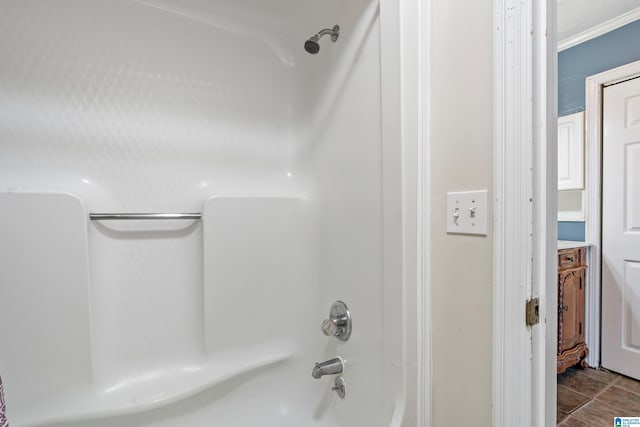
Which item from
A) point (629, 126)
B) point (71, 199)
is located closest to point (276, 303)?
point (71, 199)

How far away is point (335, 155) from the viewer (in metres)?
1.19

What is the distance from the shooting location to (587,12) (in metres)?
2.01

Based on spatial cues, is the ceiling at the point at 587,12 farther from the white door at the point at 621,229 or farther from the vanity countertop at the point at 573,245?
the vanity countertop at the point at 573,245

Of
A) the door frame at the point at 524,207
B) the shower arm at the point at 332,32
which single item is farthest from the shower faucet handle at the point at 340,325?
the shower arm at the point at 332,32

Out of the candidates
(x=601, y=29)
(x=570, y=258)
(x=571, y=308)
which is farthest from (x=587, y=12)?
(x=571, y=308)

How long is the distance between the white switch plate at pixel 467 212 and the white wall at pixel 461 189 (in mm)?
17

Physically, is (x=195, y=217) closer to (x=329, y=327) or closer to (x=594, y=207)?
(x=329, y=327)

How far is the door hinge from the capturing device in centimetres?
64

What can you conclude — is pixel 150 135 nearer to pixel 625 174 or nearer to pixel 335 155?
pixel 335 155

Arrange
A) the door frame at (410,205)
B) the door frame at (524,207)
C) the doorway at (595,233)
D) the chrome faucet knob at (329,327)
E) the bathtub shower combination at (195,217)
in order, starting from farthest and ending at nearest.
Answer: the doorway at (595,233) < the chrome faucet knob at (329,327) < the bathtub shower combination at (195,217) < the door frame at (410,205) < the door frame at (524,207)

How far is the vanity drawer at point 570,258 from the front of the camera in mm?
1980

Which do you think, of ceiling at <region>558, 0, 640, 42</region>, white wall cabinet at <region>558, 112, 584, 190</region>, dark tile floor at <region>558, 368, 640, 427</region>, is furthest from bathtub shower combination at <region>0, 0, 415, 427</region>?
white wall cabinet at <region>558, 112, 584, 190</region>

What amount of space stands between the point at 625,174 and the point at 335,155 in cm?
220

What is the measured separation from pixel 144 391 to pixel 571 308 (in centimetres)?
258
